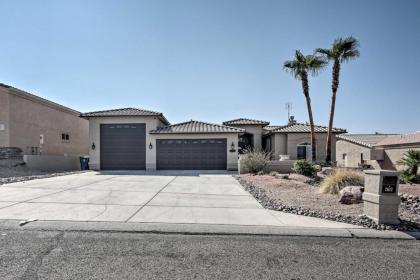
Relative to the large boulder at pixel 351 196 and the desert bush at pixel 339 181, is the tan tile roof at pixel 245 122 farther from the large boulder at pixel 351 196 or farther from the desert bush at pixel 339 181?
the large boulder at pixel 351 196

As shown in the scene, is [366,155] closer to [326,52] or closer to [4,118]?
[326,52]

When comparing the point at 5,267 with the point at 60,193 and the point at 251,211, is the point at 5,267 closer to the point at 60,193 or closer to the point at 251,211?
the point at 251,211

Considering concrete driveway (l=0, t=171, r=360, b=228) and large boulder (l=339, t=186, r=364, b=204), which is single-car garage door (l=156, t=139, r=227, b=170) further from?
large boulder (l=339, t=186, r=364, b=204)

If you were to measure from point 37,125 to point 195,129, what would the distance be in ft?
41.1

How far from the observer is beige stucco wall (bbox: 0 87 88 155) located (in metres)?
18.4

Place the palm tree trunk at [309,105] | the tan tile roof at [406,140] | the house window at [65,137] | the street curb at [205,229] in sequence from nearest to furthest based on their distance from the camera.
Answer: the street curb at [205,229] < the tan tile roof at [406,140] < the palm tree trunk at [309,105] < the house window at [65,137]

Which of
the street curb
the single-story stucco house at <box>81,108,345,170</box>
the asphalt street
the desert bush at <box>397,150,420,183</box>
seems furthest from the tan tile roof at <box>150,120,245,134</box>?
the asphalt street

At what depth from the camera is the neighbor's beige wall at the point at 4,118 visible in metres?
17.8

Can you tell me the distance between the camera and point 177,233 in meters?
5.17

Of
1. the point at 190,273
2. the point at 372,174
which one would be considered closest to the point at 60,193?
the point at 190,273

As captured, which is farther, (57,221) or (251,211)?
(251,211)

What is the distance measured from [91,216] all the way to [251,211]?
157 inches

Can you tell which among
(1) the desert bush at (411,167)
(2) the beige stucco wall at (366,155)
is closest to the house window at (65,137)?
(2) the beige stucco wall at (366,155)

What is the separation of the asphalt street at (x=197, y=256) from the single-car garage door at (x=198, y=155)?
14.7m
